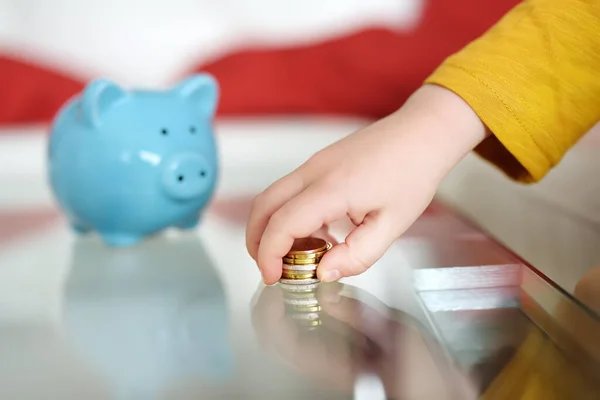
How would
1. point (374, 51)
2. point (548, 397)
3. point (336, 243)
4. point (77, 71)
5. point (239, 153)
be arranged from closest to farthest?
point (548, 397) → point (336, 243) → point (239, 153) → point (374, 51) → point (77, 71)

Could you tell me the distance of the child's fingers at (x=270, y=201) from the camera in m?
0.41

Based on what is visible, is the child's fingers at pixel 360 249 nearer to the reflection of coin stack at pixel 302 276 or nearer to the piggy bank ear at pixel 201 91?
the reflection of coin stack at pixel 302 276

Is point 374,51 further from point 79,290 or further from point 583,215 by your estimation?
point 79,290

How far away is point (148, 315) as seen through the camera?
417 millimetres

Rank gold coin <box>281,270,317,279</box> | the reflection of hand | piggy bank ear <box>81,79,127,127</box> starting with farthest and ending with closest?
piggy bank ear <box>81,79,127,127</box>
gold coin <box>281,270,317,279</box>
the reflection of hand

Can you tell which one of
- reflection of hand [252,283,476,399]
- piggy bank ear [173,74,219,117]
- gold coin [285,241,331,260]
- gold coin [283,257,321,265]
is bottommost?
reflection of hand [252,283,476,399]

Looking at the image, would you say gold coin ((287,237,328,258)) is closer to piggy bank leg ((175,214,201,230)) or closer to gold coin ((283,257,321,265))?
gold coin ((283,257,321,265))

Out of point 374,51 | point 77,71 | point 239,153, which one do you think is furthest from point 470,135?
point 77,71

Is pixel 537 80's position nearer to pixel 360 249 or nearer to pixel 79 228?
pixel 360 249

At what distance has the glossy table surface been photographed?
315 millimetres

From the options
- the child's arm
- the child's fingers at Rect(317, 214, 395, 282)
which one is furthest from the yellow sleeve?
the child's fingers at Rect(317, 214, 395, 282)

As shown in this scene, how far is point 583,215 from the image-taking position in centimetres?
53

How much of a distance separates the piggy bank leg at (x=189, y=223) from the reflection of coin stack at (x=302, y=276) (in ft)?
0.62

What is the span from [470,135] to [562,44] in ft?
0.28
